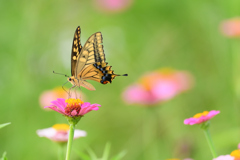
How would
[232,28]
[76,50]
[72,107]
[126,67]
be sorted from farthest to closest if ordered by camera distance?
[126,67] < [232,28] < [76,50] < [72,107]

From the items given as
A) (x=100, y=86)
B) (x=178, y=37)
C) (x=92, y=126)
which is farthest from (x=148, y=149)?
(x=178, y=37)

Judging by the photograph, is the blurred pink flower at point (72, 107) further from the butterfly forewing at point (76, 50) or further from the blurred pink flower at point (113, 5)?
the blurred pink flower at point (113, 5)

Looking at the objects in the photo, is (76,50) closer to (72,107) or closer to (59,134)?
(59,134)

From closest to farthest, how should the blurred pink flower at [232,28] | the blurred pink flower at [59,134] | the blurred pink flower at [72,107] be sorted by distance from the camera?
the blurred pink flower at [72,107] → the blurred pink flower at [59,134] → the blurred pink flower at [232,28]

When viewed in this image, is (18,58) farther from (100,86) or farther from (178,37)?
(178,37)

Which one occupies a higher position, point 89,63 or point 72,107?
point 89,63

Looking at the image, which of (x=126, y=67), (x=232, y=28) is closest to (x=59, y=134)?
(x=232, y=28)

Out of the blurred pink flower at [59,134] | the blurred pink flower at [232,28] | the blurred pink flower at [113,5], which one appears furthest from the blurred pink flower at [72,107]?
the blurred pink flower at [113,5]
